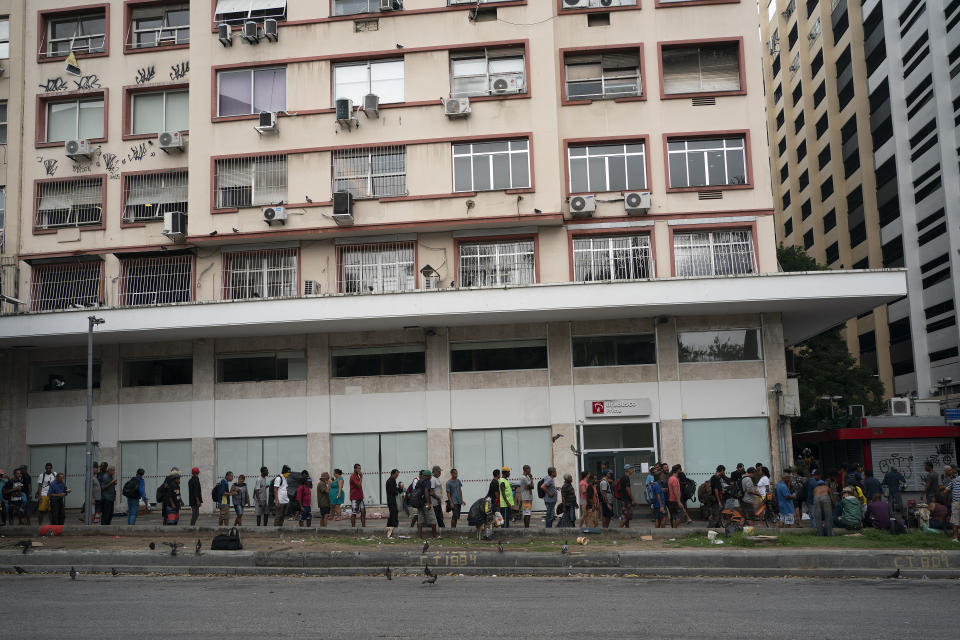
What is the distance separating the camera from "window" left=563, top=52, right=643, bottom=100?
26062mm

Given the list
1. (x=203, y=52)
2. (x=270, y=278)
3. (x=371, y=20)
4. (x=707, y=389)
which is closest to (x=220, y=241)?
(x=270, y=278)

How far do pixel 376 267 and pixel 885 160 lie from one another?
131 ft

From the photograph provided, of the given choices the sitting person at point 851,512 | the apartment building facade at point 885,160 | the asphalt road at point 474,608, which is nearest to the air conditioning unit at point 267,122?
the asphalt road at point 474,608

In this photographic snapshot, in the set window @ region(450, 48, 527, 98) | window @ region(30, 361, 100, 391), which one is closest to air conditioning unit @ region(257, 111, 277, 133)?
window @ region(450, 48, 527, 98)

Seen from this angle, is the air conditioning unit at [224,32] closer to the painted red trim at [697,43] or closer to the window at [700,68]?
the painted red trim at [697,43]

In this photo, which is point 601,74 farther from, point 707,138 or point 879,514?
point 879,514

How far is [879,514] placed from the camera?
17.1m

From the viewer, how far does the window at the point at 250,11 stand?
2664 cm

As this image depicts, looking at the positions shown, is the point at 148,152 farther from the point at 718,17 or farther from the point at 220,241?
the point at 718,17

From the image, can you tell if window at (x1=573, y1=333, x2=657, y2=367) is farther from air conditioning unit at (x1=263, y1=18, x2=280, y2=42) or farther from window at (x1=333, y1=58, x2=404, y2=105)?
air conditioning unit at (x1=263, y1=18, x2=280, y2=42)

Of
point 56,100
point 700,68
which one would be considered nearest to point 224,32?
point 56,100

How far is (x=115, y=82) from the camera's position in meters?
28.0

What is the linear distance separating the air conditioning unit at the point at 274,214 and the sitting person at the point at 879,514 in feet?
57.4

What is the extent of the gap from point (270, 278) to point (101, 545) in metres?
10.6
